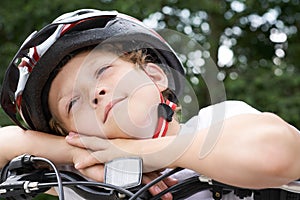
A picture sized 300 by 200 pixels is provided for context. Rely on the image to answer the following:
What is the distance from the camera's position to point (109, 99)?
2.50 ft

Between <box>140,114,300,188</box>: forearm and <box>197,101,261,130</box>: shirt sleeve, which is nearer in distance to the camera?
<box>140,114,300,188</box>: forearm

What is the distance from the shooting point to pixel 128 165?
0.70 m

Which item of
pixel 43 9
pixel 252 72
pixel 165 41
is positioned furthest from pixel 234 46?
pixel 165 41

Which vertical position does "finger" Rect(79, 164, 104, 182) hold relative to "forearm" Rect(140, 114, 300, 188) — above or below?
below

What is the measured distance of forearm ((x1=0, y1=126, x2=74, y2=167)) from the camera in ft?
2.73

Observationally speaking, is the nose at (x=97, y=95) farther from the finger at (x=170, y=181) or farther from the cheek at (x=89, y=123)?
the finger at (x=170, y=181)

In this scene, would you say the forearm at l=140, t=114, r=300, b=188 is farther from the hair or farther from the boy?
the hair

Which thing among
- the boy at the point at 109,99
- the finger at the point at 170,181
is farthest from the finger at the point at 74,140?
the finger at the point at 170,181

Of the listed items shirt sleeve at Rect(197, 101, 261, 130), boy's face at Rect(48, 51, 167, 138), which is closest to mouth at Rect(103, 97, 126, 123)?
boy's face at Rect(48, 51, 167, 138)

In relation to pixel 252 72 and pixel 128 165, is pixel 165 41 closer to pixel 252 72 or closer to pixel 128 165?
pixel 128 165

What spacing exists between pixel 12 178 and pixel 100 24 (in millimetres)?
251

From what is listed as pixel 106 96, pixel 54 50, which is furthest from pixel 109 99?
pixel 54 50

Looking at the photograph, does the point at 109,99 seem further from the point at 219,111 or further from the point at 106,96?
the point at 219,111

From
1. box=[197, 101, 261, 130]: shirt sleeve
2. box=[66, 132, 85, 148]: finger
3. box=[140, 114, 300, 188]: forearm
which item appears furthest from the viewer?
box=[66, 132, 85, 148]: finger
